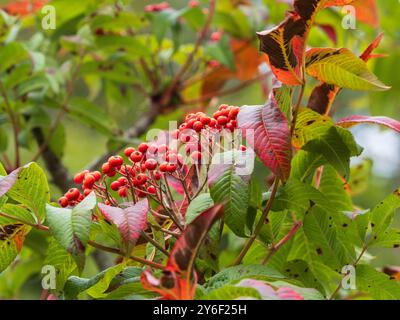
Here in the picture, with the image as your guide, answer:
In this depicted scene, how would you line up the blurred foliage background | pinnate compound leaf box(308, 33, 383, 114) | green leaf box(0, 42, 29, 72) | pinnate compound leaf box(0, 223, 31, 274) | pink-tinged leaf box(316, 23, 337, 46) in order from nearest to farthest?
pinnate compound leaf box(0, 223, 31, 274) → pinnate compound leaf box(308, 33, 383, 114) → green leaf box(0, 42, 29, 72) → the blurred foliage background → pink-tinged leaf box(316, 23, 337, 46)

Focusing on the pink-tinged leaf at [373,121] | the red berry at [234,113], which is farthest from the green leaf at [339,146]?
the red berry at [234,113]

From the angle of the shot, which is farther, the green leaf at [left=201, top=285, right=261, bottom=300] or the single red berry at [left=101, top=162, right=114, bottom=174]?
the single red berry at [left=101, top=162, right=114, bottom=174]

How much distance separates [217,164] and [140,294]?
0.64ft

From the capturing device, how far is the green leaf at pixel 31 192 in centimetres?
89

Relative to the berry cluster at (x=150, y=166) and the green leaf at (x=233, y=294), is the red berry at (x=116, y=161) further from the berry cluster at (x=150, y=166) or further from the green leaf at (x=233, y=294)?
the green leaf at (x=233, y=294)

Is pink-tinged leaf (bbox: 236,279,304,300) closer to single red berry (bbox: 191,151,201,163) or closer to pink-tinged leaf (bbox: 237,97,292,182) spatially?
pink-tinged leaf (bbox: 237,97,292,182)

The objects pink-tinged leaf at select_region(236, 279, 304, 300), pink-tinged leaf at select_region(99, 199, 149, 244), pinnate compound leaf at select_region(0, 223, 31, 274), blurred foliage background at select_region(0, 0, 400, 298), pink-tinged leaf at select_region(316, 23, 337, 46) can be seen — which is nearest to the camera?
pink-tinged leaf at select_region(236, 279, 304, 300)

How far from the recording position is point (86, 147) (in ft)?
13.1

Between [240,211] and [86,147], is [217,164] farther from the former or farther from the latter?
[86,147]

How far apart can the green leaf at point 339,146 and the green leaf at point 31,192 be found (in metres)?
0.40

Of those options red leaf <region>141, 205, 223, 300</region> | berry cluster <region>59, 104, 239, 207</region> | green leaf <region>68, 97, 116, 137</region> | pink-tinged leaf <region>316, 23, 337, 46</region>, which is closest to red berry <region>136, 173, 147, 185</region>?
berry cluster <region>59, 104, 239, 207</region>

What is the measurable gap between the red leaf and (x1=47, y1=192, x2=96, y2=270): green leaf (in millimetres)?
116

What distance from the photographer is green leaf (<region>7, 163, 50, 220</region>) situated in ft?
2.93

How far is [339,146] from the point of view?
0.98m
